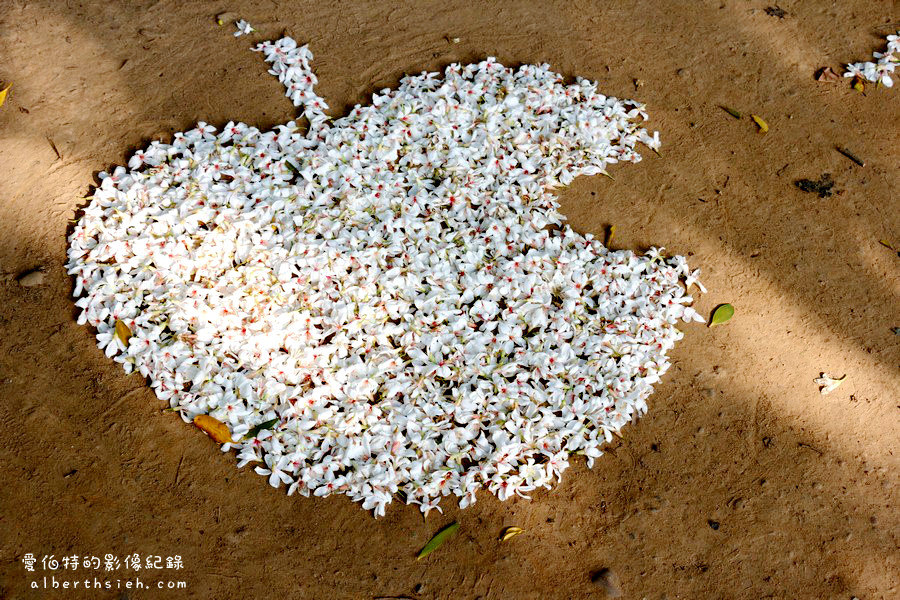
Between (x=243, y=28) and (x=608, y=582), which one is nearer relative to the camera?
(x=608, y=582)

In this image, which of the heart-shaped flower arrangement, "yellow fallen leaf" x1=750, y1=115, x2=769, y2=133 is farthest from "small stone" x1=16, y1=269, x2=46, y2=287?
"yellow fallen leaf" x1=750, y1=115, x2=769, y2=133

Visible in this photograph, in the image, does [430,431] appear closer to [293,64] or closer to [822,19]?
[293,64]

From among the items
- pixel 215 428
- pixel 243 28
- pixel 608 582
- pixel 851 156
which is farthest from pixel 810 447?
pixel 243 28

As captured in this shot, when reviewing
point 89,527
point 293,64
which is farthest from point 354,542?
point 293,64

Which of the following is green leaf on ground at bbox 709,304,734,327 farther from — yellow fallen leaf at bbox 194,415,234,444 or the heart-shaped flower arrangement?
yellow fallen leaf at bbox 194,415,234,444

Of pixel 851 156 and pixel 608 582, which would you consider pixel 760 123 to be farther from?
pixel 608 582

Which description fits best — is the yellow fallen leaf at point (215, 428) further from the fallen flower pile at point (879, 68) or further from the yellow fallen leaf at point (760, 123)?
the fallen flower pile at point (879, 68)
